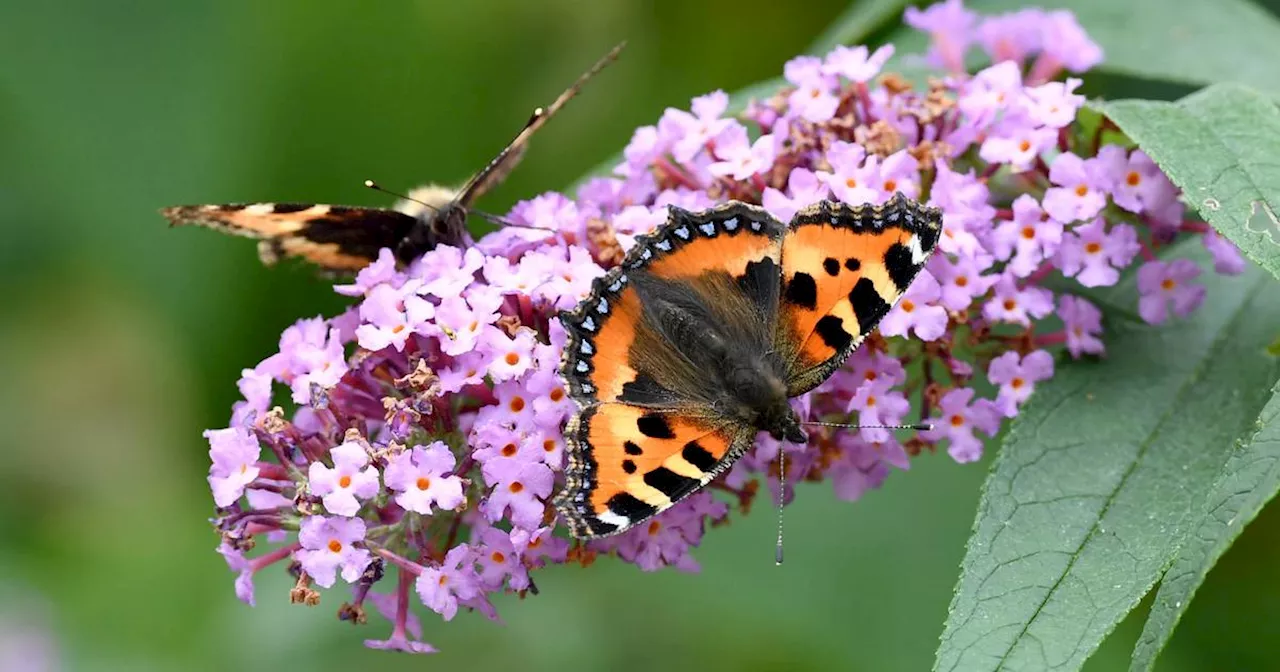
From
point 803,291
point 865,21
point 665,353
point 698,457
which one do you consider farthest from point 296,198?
point 698,457

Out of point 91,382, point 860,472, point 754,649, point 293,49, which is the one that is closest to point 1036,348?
point 860,472

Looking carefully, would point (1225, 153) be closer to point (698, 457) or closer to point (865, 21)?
point (698, 457)

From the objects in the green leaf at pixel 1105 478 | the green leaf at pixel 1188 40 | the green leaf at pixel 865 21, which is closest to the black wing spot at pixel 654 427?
the green leaf at pixel 1105 478

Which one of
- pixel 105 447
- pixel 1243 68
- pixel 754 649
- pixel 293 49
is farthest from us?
pixel 105 447

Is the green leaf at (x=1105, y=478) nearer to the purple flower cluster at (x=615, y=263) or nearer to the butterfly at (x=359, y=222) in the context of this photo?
the purple flower cluster at (x=615, y=263)

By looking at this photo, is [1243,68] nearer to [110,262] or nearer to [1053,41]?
[1053,41]

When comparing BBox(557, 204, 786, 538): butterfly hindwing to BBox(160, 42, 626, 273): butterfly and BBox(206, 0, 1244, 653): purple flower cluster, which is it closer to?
BBox(206, 0, 1244, 653): purple flower cluster
